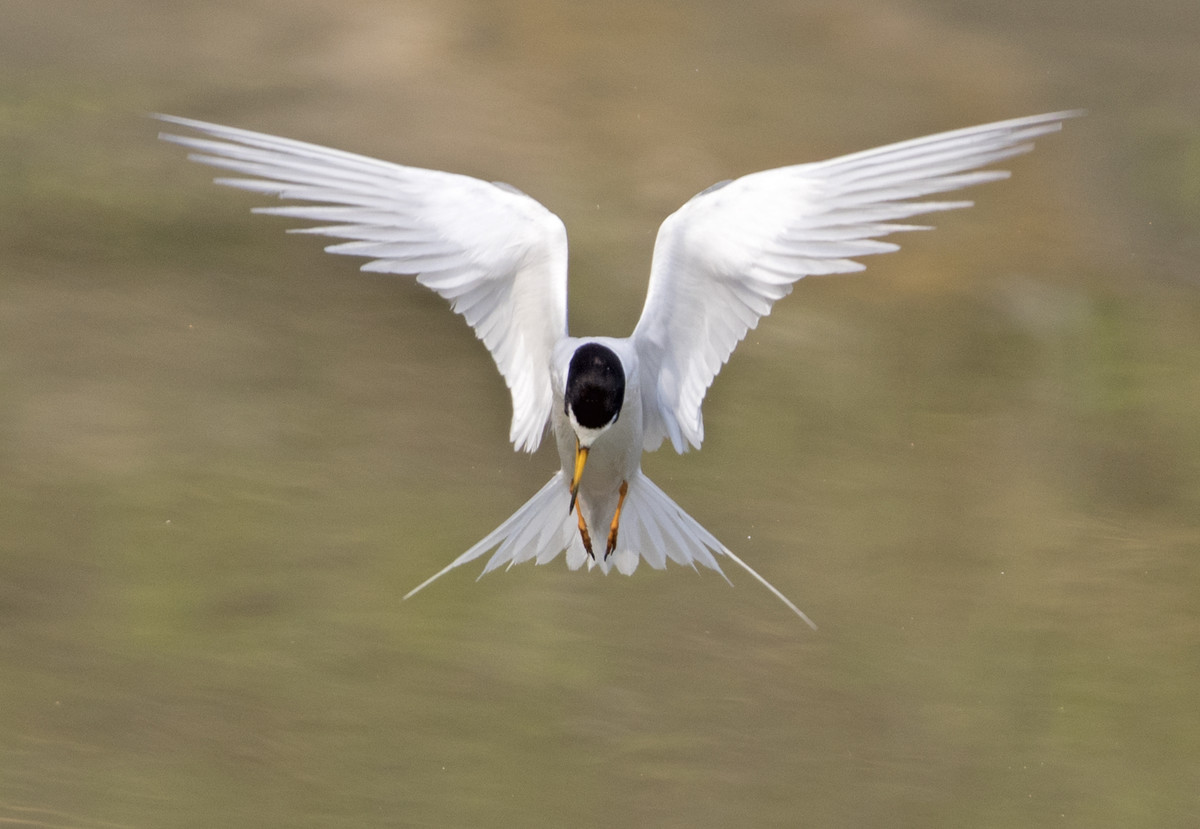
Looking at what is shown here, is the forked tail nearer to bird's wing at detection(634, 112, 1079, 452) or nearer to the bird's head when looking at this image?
bird's wing at detection(634, 112, 1079, 452)

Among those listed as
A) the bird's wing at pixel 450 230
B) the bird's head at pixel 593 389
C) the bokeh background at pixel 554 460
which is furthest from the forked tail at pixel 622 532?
the bokeh background at pixel 554 460

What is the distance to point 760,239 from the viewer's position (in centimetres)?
391

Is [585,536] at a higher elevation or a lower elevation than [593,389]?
lower

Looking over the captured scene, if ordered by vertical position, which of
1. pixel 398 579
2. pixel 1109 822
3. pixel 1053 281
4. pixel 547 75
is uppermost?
pixel 547 75

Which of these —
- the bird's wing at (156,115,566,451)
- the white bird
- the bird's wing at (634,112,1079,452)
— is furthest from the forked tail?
the bird's wing at (156,115,566,451)

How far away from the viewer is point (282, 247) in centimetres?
717

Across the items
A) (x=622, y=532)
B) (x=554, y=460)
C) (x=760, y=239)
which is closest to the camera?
(x=760, y=239)

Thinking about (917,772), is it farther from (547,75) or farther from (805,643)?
(547,75)

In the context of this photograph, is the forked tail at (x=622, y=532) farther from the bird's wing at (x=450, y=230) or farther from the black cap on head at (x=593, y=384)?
the black cap on head at (x=593, y=384)

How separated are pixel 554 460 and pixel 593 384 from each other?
2782mm

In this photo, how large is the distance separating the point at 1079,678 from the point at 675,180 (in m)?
3.31

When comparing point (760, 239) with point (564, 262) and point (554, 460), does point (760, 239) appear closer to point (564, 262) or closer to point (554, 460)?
point (564, 262)

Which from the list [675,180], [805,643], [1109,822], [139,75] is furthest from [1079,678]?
[139,75]

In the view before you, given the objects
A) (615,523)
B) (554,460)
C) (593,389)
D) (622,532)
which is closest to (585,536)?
(615,523)
